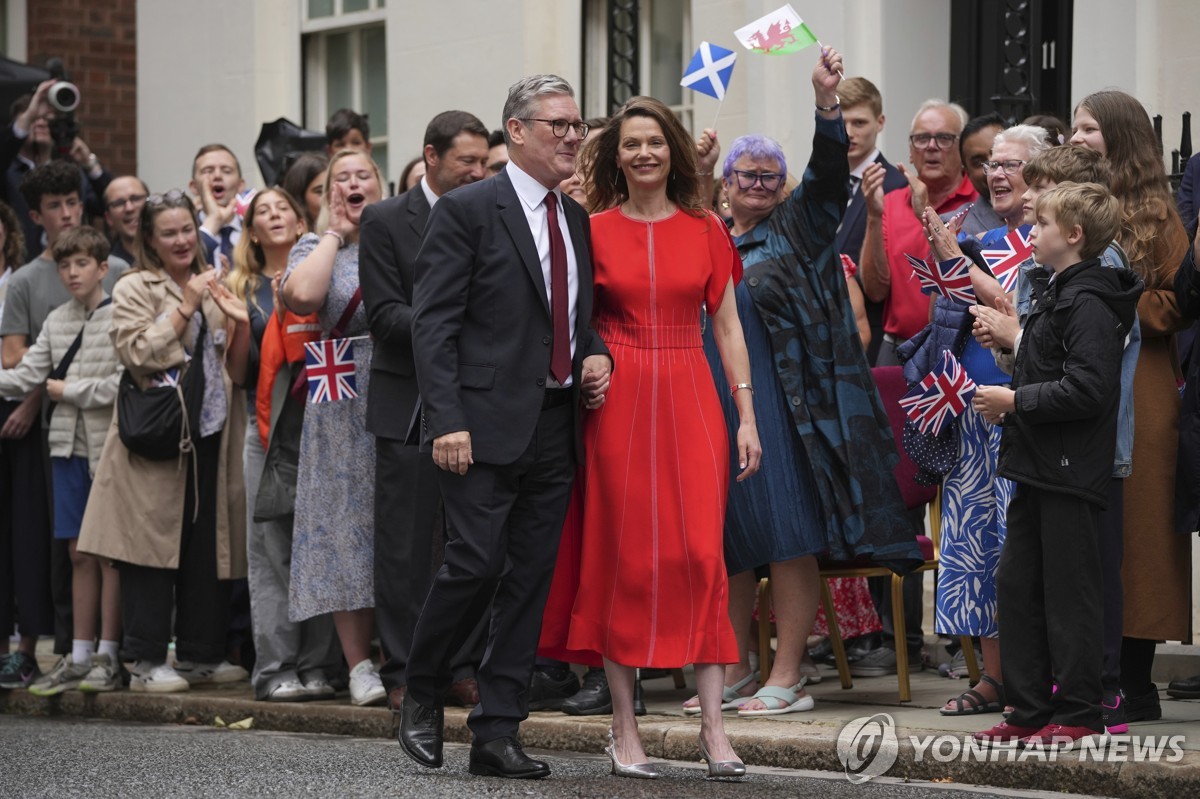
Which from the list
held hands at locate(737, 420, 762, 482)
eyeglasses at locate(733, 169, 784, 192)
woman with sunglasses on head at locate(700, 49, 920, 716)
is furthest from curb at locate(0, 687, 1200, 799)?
eyeglasses at locate(733, 169, 784, 192)

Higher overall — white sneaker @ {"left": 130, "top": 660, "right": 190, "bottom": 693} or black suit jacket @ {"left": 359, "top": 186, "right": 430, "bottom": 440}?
black suit jacket @ {"left": 359, "top": 186, "right": 430, "bottom": 440}

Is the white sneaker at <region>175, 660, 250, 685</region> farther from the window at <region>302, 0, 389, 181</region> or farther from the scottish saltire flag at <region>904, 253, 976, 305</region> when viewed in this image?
the window at <region>302, 0, 389, 181</region>

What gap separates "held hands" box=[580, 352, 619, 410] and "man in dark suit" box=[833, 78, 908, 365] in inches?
111

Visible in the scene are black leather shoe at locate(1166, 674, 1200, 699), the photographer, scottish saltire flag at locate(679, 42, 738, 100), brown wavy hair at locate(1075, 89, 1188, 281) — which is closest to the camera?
brown wavy hair at locate(1075, 89, 1188, 281)

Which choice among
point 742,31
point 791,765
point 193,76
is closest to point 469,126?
point 742,31

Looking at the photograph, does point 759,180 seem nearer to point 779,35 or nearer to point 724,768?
point 779,35

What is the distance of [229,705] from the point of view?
8.50m

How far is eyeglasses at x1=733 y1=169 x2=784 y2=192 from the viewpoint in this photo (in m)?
7.39

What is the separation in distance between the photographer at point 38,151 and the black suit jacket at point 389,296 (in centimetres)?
437

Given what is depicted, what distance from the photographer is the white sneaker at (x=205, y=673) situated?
9.27m

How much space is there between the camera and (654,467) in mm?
6098

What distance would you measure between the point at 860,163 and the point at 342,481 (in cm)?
276

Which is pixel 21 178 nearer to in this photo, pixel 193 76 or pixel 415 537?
pixel 193 76

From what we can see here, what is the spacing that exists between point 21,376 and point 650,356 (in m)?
4.44
